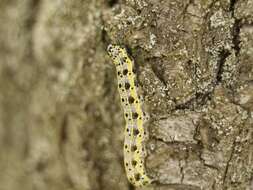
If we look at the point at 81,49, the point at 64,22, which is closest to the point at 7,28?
the point at 64,22

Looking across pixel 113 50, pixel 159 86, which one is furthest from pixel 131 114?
pixel 113 50

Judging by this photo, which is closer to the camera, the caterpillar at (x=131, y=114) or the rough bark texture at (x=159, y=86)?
the rough bark texture at (x=159, y=86)

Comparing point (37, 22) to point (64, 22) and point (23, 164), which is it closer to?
point (64, 22)

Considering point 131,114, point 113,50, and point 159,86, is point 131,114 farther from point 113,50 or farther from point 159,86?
point 113,50

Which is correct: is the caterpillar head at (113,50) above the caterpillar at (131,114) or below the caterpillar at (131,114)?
above

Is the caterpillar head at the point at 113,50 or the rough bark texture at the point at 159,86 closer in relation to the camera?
the rough bark texture at the point at 159,86

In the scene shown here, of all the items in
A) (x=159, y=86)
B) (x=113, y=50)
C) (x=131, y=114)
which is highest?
(x=113, y=50)
